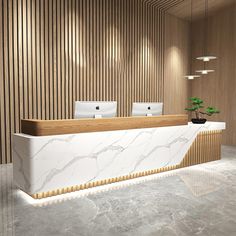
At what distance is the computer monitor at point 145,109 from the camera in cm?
416

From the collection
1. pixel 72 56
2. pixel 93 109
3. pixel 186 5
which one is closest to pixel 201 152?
pixel 93 109

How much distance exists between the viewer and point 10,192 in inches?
126

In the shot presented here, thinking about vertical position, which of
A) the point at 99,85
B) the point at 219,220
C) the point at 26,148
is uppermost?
the point at 99,85

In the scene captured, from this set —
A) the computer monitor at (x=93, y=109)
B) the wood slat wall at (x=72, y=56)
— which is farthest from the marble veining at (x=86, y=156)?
the wood slat wall at (x=72, y=56)

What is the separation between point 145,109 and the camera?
4234mm

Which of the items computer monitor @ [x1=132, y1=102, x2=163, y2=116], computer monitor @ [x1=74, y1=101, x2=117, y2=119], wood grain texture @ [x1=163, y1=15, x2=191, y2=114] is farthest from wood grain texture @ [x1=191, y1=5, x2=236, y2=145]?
computer monitor @ [x1=74, y1=101, x2=117, y2=119]

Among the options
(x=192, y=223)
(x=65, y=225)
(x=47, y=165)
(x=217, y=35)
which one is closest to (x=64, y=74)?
(x=47, y=165)

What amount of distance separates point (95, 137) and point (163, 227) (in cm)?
143

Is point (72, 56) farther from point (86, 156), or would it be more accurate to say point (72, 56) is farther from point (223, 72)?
point (223, 72)

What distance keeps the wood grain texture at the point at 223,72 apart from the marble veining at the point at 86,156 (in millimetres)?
3653

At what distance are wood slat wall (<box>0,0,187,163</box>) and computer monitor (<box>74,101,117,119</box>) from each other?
172 cm

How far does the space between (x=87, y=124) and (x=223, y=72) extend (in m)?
5.42

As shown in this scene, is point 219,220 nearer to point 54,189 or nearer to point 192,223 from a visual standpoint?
point 192,223

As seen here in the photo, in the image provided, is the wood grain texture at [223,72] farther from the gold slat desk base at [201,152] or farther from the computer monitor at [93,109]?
the computer monitor at [93,109]
